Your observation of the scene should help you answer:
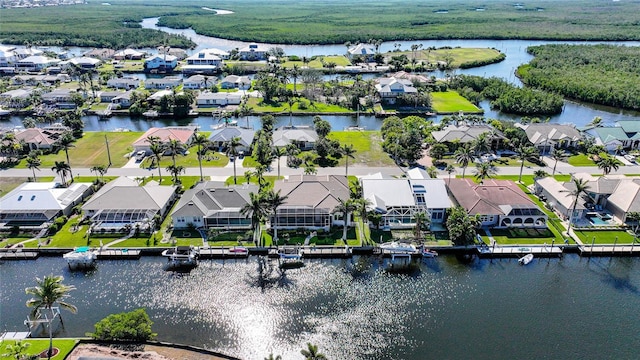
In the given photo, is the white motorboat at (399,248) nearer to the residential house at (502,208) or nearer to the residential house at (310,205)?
the residential house at (310,205)

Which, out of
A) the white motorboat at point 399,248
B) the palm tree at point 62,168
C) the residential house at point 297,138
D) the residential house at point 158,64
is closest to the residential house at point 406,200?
the white motorboat at point 399,248

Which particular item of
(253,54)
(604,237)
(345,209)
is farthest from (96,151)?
(253,54)

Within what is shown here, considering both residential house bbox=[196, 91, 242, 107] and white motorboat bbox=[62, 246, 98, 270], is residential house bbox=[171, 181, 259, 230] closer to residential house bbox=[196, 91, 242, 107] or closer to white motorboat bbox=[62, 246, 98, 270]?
white motorboat bbox=[62, 246, 98, 270]

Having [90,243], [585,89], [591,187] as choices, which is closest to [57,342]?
[90,243]

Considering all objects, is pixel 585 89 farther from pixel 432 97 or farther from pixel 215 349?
pixel 215 349

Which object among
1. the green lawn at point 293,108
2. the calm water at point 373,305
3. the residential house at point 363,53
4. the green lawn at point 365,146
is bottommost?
the calm water at point 373,305

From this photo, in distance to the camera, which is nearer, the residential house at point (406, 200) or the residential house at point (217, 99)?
the residential house at point (406, 200)
